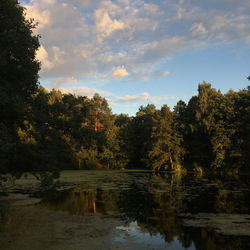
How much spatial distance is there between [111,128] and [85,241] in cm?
4706

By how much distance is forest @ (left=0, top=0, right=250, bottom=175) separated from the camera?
9.80 meters

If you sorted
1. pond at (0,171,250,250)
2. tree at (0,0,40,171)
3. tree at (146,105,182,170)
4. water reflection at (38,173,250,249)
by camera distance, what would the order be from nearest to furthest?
pond at (0,171,250,250)
water reflection at (38,173,250,249)
tree at (0,0,40,171)
tree at (146,105,182,170)

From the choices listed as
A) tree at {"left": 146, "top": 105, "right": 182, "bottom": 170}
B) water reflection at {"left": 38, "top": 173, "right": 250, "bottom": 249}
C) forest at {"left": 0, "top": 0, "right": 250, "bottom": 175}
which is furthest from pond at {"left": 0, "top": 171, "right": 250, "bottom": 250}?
tree at {"left": 146, "top": 105, "right": 182, "bottom": 170}

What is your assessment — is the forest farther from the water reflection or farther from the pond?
the water reflection

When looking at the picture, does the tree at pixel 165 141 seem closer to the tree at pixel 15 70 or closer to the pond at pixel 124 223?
the pond at pixel 124 223

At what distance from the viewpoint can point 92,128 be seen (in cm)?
1747

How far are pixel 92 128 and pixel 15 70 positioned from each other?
7.13m

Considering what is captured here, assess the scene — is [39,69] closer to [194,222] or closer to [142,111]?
[194,222]

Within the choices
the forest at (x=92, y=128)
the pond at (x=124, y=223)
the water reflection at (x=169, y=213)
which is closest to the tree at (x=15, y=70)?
the forest at (x=92, y=128)

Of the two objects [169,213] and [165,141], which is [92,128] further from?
[165,141]

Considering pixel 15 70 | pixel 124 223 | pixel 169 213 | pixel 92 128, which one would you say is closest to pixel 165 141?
pixel 92 128

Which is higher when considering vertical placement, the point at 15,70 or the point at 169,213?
the point at 15,70

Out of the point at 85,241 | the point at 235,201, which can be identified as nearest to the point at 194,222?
the point at 85,241

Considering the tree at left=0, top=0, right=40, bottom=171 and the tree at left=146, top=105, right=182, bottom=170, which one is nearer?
Answer: the tree at left=0, top=0, right=40, bottom=171
